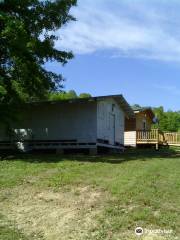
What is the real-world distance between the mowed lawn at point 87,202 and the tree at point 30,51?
20.6 feet

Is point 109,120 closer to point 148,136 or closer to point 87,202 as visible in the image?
point 148,136

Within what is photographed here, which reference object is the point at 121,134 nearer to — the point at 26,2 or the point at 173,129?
the point at 26,2

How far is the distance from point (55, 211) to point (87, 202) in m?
0.95

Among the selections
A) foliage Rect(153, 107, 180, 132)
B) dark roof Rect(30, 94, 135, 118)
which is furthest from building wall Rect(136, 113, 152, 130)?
foliage Rect(153, 107, 180, 132)

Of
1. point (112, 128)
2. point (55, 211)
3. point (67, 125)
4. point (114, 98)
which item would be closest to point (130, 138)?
point (112, 128)

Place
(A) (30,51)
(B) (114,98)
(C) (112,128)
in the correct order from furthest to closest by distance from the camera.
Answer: (B) (114,98), (C) (112,128), (A) (30,51)

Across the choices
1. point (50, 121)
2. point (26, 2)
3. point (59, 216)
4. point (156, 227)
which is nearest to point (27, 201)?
point (59, 216)

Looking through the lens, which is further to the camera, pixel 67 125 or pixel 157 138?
pixel 157 138

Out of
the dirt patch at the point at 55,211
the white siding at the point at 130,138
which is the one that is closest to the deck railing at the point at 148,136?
the white siding at the point at 130,138

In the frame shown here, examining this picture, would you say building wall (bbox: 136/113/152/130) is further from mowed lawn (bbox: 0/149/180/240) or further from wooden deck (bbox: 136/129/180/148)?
mowed lawn (bbox: 0/149/180/240)

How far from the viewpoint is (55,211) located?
12.4 metres

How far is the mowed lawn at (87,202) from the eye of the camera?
10.9 metres

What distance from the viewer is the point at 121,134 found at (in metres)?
32.8

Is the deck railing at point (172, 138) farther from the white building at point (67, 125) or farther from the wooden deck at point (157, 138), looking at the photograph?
the white building at point (67, 125)
